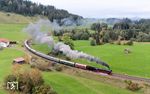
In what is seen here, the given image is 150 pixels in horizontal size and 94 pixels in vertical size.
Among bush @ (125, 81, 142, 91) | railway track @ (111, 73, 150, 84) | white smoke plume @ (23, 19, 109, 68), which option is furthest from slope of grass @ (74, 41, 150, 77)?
bush @ (125, 81, 142, 91)

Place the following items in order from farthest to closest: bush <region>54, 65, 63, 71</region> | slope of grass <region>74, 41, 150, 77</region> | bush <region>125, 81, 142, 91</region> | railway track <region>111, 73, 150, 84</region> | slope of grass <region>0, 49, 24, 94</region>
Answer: slope of grass <region>74, 41, 150, 77</region>
bush <region>54, 65, 63, 71</region>
slope of grass <region>0, 49, 24, 94</region>
railway track <region>111, 73, 150, 84</region>
bush <region>125, 81, 142, 91</region>

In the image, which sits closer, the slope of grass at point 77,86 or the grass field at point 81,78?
the slope of grass at point 77,86

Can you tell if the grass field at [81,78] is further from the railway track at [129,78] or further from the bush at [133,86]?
the railway track at [129,78]

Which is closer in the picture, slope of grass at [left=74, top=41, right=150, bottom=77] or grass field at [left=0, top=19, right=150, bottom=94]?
grass field at [left=0, top=19, right=150, bottom=94]

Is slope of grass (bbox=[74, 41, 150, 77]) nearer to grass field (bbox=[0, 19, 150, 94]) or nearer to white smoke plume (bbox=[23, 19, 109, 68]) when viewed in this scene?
grass field (bbox=[0, 19, 150, 94])

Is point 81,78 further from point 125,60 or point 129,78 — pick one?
point 125,60

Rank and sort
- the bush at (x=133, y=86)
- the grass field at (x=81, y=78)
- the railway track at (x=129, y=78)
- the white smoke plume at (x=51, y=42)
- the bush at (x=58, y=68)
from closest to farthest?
the grass field at (x=81, y=78), the bush at (x=133, y=86), the railway track at (x=129, y=78), the bush at (x=58, y=68), the white smoke plume at (x=51, y=42)

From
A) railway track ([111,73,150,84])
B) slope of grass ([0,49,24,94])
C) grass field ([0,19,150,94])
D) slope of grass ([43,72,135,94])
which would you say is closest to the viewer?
slope of grass ([43,72,135,94])

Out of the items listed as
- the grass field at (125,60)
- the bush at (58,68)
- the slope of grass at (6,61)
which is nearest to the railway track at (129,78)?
the grass field at (125,60)

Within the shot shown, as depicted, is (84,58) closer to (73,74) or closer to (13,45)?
(73,74)

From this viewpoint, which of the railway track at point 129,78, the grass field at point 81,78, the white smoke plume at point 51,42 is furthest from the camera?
the white smoke plume at point 51,42

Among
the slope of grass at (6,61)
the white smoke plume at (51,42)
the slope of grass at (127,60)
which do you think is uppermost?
the white smoke plume at (51,42)

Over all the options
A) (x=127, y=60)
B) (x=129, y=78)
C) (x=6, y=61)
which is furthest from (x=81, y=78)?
(x=127, y=60)

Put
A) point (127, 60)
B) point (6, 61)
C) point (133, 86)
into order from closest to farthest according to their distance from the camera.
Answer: point (133, 86) < point (6, 61) < point (127, 60)
